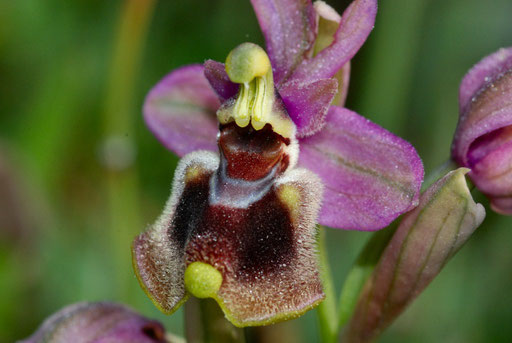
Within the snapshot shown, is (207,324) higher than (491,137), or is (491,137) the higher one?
(491,137)

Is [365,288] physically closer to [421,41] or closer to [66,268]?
[66,268]

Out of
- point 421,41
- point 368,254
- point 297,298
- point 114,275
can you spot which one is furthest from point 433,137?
point 297,298

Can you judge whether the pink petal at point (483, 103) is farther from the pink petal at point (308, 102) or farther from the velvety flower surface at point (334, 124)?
the pink petal at point (308, 102)

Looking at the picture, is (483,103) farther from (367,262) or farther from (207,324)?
(207,324)

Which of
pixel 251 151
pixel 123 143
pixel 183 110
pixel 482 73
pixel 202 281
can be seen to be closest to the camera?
pixel 202 281

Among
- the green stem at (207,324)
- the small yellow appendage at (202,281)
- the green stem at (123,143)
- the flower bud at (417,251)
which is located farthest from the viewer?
the green stem at (123,143)

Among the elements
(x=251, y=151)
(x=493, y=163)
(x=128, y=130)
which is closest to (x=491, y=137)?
(x=493, y=163)

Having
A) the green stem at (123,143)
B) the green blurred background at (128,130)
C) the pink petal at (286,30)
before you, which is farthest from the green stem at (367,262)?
the green stem at (123,143)
